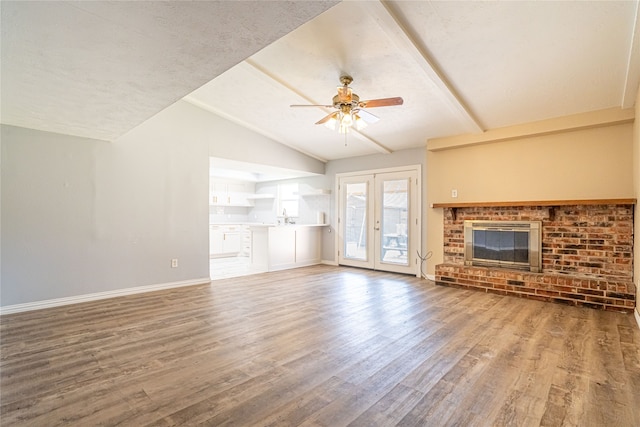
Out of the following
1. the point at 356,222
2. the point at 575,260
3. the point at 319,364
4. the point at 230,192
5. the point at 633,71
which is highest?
the point at 633,71

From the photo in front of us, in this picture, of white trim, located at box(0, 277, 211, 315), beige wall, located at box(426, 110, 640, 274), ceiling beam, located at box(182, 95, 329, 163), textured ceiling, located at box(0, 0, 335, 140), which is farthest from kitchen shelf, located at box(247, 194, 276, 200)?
textured ceiling, located at box(0, 0, 335, 140)

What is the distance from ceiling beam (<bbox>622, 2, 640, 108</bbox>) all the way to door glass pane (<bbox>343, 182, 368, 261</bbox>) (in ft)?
13.4

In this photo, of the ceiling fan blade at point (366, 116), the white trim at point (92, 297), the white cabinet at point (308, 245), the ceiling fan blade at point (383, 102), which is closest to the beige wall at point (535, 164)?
the ceiling fan blade at point (366, 116)

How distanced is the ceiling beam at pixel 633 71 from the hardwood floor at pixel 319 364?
8.20 ft

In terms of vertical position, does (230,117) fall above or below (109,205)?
above

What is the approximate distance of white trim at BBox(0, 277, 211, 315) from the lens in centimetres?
366

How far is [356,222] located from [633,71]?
467 cm

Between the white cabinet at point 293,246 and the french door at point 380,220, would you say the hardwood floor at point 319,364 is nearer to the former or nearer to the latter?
the french door at point 380,220

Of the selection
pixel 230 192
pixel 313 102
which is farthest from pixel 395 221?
pixel 230 192

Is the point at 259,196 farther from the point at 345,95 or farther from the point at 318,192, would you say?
the point at 345,95

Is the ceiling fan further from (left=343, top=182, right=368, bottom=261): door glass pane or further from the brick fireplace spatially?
(left=343, top=182, right=368, bottom=261): door glass pane

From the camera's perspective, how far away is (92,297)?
13.7ft

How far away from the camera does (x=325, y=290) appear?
4754mm

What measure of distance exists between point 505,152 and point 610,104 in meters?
1.28
